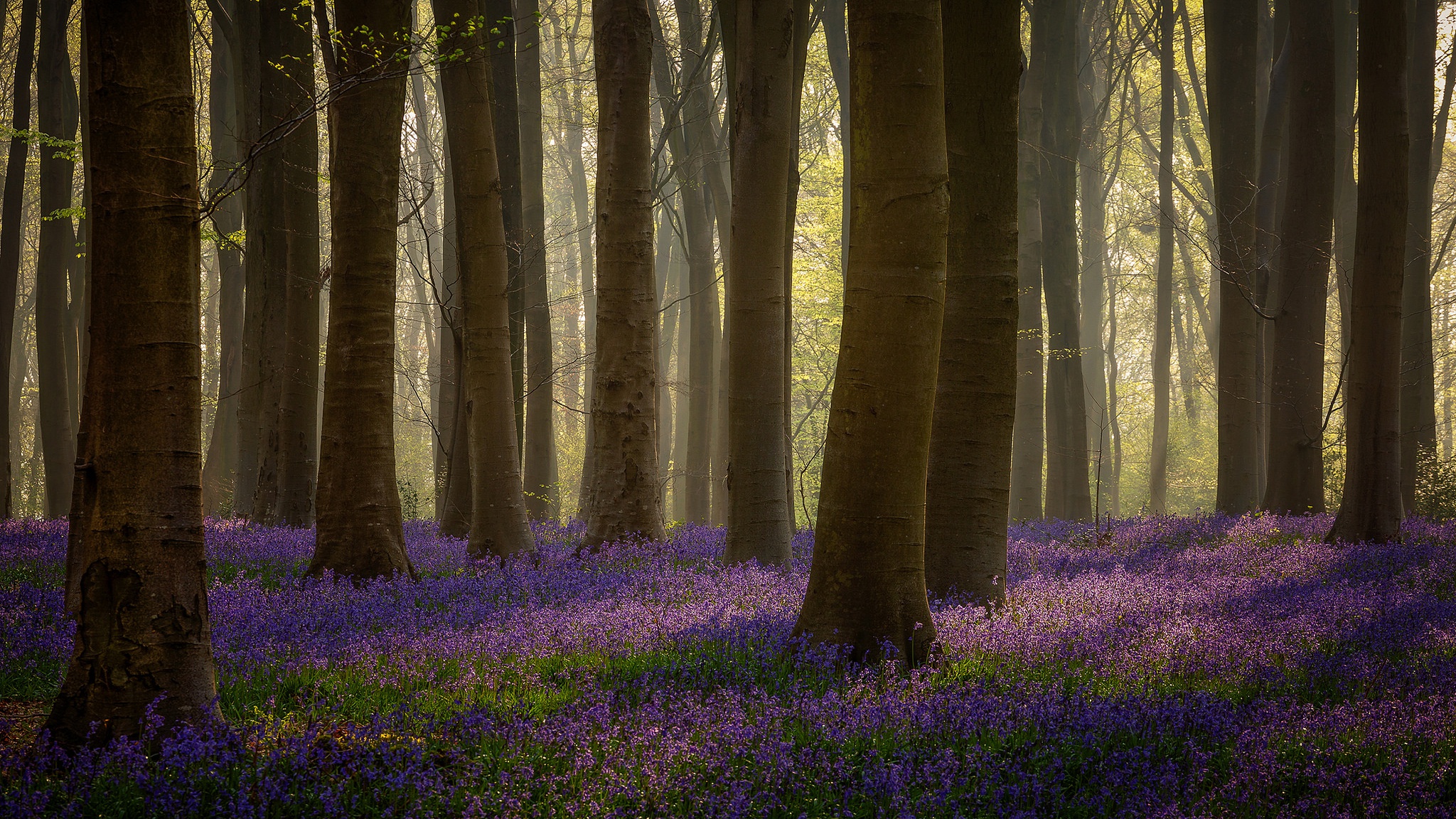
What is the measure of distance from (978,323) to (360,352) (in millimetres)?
4783

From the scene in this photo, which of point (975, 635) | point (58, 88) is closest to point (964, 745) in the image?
point (975, 635)

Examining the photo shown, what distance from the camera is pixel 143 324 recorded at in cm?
349

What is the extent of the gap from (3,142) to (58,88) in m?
16.3

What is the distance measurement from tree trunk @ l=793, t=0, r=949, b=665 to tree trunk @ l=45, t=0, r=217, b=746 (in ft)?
9.62

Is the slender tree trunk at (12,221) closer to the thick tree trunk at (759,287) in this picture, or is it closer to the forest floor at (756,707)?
the forest floor at (756,707)

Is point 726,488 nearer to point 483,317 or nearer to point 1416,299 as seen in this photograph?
point 483,317

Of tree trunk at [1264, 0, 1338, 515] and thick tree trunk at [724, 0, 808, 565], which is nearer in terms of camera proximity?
thick tree trunk at [724, 0, 808, 565]

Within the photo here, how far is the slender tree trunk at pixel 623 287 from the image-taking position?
9430 millimetres

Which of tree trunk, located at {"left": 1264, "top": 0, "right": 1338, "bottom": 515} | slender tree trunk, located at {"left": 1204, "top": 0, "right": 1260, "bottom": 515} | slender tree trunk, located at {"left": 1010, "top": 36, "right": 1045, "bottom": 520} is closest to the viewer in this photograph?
tree trunk, located at {"left": 1264, "top": 0, "right": 1338, "bottom": 515}

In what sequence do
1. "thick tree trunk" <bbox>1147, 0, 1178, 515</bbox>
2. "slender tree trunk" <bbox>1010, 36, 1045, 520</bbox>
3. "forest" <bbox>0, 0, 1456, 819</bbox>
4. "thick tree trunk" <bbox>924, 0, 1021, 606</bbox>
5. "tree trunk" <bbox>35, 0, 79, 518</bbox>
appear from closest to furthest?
1. "forest" <bbox>0, 0, 1456, 819</bbox>
2. "thick tree trunk" <bbox>924, 0, 1021, 606</bbox>
3. "tree trunk" <bbox>35, 0, 79, 518</bbox>
4. "slender tree trunk" <bbox>1010, 36, 1045, 520</bbox>
5. "thick tree trunk" <bbox>1147, 0, 1178, 515</bbox>

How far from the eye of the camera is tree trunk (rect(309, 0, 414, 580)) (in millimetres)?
7305

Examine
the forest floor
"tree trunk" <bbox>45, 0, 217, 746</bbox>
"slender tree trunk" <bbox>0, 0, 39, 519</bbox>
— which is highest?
"slender tree trunk" <bbox>0, 0, 39, 519</bbox>

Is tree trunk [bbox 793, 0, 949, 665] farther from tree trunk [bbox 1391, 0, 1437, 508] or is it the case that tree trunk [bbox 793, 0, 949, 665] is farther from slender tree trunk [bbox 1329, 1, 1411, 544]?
tree trunk [bbox 1391, 0, 1437, 508]

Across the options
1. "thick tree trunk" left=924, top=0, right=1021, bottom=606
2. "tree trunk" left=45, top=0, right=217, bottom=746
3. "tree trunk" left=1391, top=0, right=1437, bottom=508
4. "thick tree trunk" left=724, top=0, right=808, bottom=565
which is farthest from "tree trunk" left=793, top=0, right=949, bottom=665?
"tree trunk" left=1391, top=0, right=1437, bottom=508
